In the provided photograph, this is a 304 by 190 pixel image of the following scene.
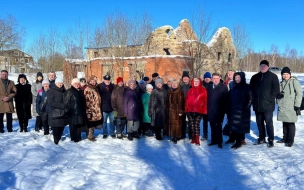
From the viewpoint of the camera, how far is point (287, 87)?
19.1 ft

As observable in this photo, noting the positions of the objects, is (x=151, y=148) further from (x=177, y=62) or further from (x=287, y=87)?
(x=177, y=62)

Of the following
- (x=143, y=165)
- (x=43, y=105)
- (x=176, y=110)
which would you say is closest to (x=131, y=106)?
(x=176, y=110)

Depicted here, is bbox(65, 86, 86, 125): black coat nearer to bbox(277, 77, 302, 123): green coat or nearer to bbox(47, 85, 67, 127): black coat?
bbox(47, 85, 67, 127): black coat

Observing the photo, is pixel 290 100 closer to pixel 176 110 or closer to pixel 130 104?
pixel 176 110

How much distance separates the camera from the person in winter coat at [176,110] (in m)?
6.42

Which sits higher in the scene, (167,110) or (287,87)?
(287,87)

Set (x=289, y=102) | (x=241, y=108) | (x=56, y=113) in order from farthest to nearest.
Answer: (x=56, y=113)
(x=289, y=102)
(x=241, y=108)

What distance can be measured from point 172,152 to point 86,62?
20.9 metres

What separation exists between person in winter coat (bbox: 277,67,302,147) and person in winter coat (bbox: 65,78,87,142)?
4.95 metres

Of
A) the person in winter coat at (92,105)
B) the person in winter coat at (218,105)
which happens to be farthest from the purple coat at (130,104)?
the person in winter coat at (218,105)

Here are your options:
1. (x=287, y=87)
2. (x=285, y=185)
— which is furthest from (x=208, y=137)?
(x=285, y=185)

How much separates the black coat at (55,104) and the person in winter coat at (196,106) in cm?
318

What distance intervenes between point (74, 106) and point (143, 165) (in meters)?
2.52

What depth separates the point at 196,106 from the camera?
6.08m
